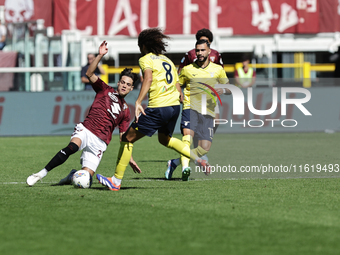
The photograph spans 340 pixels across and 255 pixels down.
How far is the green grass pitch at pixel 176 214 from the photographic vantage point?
4.21 m

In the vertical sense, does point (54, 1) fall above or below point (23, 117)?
above

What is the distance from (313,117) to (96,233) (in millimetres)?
12017

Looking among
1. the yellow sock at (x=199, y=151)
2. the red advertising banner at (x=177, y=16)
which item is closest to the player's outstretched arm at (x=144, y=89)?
the yellow sock at (x=199, y=151)

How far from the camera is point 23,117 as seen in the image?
1686 centimetres

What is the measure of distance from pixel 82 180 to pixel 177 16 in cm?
2118

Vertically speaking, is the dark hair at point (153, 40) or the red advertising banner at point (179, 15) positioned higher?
the red advertising banner at point (179, 15)

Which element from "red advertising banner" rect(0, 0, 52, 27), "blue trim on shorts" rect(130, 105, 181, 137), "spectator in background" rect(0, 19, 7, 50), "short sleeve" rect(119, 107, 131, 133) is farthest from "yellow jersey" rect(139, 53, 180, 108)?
"red advertising banner" rect(0, 0, 52, 27)

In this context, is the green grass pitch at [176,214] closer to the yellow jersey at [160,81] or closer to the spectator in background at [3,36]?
the yellow jersey at [160,81]

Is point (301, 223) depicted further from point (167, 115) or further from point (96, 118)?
point (96, 118)

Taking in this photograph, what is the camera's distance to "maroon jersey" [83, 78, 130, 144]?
296 inches

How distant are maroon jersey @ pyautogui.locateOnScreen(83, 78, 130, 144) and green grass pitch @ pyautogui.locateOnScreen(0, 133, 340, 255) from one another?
696mm

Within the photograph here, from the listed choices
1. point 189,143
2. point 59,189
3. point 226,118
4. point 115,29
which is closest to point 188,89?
point 189,143

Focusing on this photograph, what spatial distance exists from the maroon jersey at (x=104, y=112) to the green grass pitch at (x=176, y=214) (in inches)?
27.4

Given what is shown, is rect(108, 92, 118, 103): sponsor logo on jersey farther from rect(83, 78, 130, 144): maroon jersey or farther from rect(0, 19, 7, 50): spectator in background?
rect(0, 19, 7, 50): spectator in background
